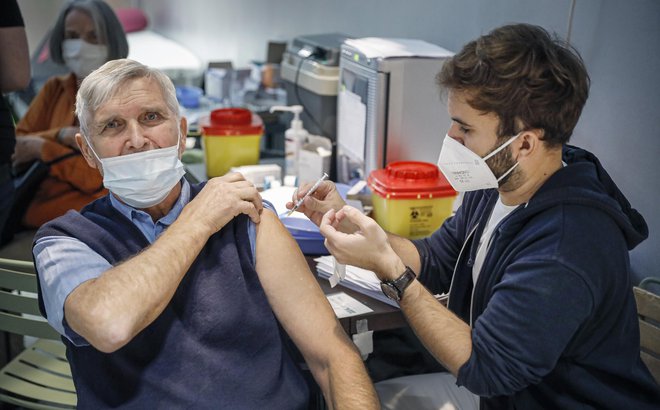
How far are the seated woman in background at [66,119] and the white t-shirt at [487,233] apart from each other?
1.62 m

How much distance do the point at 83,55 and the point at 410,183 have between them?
1.82m

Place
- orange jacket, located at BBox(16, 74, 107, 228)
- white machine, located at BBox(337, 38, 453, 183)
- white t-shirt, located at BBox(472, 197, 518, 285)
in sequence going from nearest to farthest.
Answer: white t-shirt, located at BBox(472, 197, 518, 285), white machine, located at BBox(337, 38, 453, 183), orange jacket, located at BBox(16, 74, 107, 228)

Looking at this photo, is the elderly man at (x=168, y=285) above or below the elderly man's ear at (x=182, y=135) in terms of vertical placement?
below

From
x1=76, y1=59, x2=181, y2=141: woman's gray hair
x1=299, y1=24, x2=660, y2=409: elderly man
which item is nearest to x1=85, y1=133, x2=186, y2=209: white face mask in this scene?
x1=76, y1=59, x2=181, y2=141: woman's gray hair

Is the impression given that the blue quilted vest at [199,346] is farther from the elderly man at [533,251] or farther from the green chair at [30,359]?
the green chair at [30,359]

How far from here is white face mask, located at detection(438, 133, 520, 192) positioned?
144 cm

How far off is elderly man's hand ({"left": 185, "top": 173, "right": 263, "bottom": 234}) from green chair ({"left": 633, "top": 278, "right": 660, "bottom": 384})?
103 cm

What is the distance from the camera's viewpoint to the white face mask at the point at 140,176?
59.9 inches

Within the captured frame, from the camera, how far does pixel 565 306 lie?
1252 millimetres

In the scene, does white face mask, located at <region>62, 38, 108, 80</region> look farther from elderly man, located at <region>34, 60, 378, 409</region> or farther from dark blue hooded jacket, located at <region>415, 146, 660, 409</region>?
dark blue hooded jacket, located at <region>415, 146, 660, 409</region>

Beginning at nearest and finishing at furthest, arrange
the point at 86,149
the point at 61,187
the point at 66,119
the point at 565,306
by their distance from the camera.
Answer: the point at 565,306
the point at 86,149
the point at 61,187
the point at 66,119

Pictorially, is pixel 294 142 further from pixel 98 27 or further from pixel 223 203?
pixel 98 27

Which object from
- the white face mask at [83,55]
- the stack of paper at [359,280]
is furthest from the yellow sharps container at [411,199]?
the white face mask at [83,55]

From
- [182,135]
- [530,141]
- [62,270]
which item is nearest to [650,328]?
[530,141]
